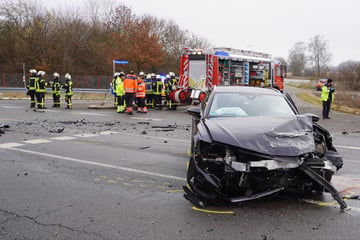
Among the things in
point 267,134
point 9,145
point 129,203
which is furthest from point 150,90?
point 267,134

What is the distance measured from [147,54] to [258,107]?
126 feet

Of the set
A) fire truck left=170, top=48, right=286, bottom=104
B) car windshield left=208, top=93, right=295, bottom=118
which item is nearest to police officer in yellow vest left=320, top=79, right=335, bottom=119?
fire truck left=170, top=48, right=286, bottom=104

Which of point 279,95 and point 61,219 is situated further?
point 279,95

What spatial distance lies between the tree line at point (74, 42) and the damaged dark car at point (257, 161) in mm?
39173

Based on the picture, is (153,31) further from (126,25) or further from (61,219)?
(61,219)

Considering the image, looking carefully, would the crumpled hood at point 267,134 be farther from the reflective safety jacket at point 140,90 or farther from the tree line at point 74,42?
the tree line at point 74,42

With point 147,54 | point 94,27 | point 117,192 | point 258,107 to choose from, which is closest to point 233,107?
point 258,107

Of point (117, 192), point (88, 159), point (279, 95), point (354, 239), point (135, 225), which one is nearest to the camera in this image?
point (354, 239)

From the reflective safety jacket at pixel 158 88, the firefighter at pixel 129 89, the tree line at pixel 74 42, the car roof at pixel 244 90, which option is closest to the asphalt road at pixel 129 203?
the car roof at pixel 244 90

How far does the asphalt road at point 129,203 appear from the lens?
376cm

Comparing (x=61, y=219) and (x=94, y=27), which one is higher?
(x=94, y=27)

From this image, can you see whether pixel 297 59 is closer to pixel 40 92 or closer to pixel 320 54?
pixel 320 54

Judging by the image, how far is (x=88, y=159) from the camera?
7.31 meters

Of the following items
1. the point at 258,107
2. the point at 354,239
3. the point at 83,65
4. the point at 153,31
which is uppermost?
the point at 153,31
